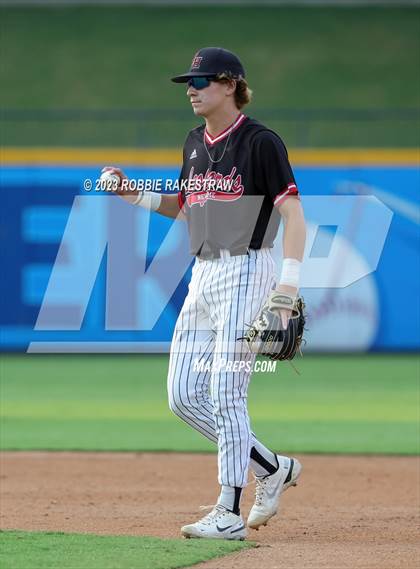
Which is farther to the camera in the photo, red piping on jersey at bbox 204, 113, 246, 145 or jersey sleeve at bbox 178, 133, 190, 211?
jersey sleeve at bbox 178, 133, 190, 211

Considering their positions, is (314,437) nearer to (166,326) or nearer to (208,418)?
(208,418)

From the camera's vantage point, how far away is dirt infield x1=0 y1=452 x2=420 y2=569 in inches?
211

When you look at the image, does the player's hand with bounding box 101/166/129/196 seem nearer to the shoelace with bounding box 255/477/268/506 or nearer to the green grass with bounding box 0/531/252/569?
the shoelace with bounding box 255/477/268/506

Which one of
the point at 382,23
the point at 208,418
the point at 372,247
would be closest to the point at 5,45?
the point at 382,23

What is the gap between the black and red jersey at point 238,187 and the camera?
5500 mm

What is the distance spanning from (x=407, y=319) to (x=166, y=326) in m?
3.09

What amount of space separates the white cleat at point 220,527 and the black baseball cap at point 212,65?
2047mm

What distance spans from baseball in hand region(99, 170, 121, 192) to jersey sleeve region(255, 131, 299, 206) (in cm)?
80

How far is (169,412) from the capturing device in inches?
448

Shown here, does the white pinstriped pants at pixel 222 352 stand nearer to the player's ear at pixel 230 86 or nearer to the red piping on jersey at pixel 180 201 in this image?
the red piping on jersey at pixel 180 201

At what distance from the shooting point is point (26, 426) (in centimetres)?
1048

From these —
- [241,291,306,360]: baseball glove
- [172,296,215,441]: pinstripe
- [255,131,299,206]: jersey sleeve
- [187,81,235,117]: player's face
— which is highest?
[187,81,235,117]: player's face

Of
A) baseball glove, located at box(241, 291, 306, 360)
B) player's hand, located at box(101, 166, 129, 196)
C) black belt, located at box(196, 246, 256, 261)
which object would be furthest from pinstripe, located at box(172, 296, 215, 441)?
player's hand, located at box(101, 166, 129, 196)

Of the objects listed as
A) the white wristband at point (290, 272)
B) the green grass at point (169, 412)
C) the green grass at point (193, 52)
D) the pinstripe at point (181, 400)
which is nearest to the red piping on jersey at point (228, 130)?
the white wristband at point (290, 272)
